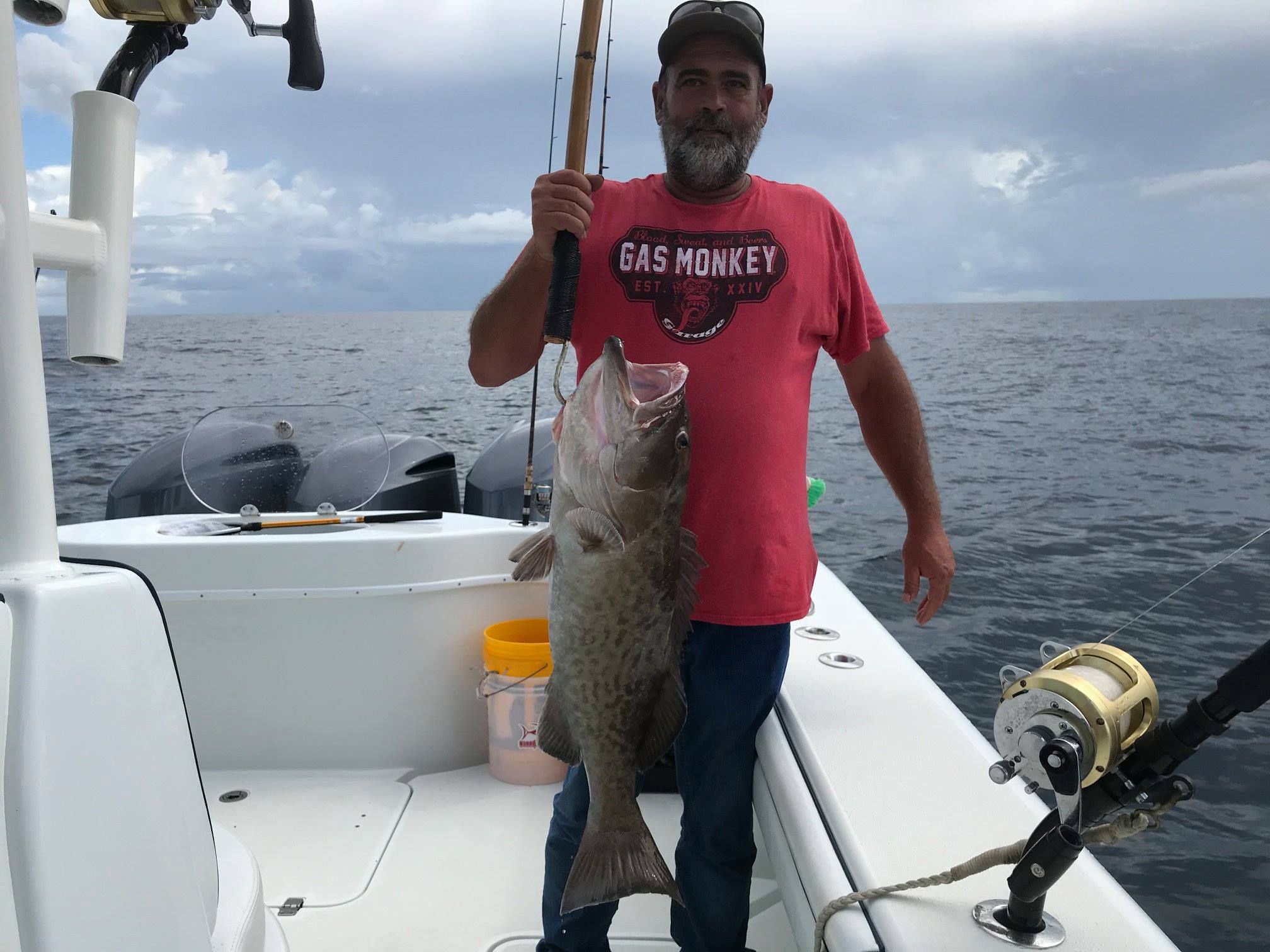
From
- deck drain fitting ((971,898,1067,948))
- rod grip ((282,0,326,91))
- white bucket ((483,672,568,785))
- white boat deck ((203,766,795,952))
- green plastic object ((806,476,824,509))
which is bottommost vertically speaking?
white boat deck ((203,766,795,952))

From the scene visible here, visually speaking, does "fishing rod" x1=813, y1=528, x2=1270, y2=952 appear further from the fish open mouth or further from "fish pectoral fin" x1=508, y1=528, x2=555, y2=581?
"fish pectoral fin" x1=508, y1=528, x2=555, y2=581

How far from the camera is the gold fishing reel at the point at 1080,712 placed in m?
1.25

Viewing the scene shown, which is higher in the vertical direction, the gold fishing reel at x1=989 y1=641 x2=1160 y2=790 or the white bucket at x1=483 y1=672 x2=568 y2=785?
the gold fishing reel at x1=989 y1=641 x2=1160 y2=790

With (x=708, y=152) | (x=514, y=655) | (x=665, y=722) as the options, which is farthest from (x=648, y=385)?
(x=514, y=655)

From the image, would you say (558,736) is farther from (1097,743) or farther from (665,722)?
(1097,743)

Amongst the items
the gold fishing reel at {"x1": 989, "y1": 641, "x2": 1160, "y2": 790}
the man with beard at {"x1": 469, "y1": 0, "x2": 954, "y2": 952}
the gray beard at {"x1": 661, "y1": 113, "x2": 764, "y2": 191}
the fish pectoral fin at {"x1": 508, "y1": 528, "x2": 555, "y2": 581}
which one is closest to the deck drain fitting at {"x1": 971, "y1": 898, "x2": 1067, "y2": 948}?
the gold fishing reel at {"x1": 989, "y1": 641, "x2": 1160, "y2": 790}

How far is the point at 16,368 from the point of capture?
94 cm

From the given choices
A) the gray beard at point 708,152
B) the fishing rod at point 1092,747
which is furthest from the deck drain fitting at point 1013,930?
the gray beard at point 708,152

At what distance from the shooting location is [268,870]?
2955mm

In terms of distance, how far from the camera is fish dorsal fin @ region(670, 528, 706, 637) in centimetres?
193

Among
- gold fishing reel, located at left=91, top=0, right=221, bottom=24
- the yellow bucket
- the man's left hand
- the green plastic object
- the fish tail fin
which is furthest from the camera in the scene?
the yellow bucket

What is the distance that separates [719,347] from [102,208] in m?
1.29

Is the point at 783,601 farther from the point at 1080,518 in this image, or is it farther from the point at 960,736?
the point at 1080,518

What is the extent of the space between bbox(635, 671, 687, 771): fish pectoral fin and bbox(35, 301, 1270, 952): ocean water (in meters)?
0.55
